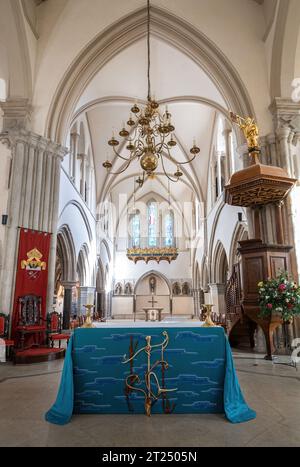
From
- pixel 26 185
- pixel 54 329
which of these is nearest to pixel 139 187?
pixel 26 185

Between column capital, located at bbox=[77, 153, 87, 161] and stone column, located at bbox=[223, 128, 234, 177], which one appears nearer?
stone column, located at bbox=[223, 128, 234, 177]

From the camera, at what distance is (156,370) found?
3834 mm

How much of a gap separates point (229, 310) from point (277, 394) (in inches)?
189

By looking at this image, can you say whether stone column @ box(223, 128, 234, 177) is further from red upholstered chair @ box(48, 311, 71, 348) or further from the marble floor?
the marble floor

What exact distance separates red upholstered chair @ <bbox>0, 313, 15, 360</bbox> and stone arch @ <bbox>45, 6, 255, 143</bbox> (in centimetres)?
493

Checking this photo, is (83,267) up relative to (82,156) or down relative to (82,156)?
down

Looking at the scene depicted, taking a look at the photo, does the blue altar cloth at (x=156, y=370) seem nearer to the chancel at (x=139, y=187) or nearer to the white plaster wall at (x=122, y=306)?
the chancel at (x=139, y=187)

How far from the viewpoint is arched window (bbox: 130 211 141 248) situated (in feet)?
80.8

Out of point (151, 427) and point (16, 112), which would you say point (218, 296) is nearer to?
point (16, 112)

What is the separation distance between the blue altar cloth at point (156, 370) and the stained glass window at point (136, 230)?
2042 cm

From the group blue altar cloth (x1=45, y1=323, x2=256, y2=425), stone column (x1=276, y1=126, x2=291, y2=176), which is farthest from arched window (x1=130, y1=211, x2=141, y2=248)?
blue altar cloth (x1=45, y1=323, x2=256, y2=425)

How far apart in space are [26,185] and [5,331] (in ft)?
11.6

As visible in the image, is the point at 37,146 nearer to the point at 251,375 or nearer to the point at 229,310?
the point at 229,310

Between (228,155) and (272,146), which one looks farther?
(228,155)
